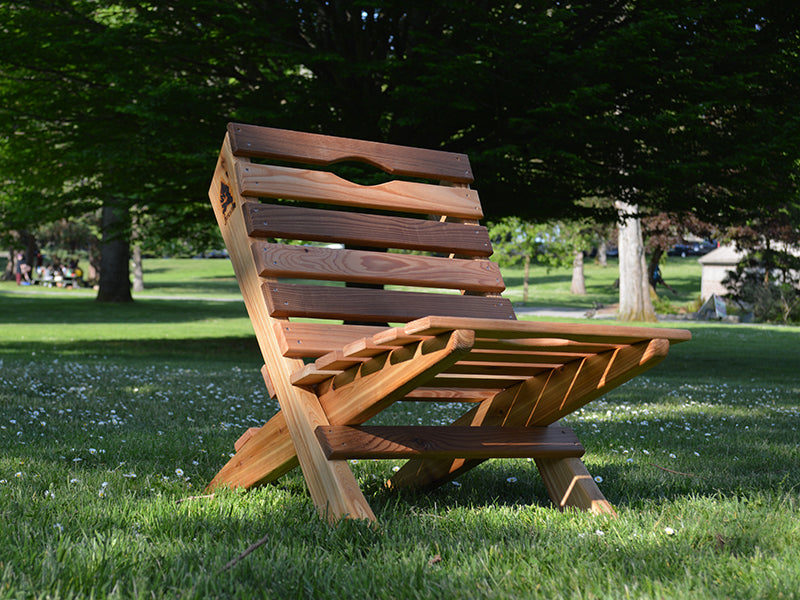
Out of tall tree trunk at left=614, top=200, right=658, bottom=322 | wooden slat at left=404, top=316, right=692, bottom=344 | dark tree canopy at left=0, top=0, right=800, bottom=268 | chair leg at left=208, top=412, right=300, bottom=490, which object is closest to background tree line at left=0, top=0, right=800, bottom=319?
dark tree canopy at left=0, top=0, right=800, bottom=268

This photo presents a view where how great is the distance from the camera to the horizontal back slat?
3.49m

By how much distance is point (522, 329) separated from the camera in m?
2.34

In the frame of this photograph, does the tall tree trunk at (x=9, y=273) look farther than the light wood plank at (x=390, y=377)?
Yes

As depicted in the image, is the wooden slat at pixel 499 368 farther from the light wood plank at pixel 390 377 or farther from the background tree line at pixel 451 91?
the background tree line at pixel 451 91

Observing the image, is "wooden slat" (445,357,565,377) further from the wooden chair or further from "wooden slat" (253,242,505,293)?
"wooden slat" (253,242,505,293)

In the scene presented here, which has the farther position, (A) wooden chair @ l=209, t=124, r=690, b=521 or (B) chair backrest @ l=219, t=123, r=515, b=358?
(B) chair backrest @ l=219, t=123, r=515, b=358

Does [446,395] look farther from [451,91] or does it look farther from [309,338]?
[451,91]

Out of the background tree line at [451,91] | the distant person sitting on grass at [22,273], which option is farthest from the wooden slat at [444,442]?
the distant person sitting on grass at [22,273]

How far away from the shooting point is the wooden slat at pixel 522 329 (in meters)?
2.23

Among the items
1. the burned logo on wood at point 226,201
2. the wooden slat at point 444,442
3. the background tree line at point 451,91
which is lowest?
the wooden slat at point 444,442

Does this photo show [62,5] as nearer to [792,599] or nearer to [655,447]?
[655,447]

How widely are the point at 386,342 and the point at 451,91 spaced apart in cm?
885

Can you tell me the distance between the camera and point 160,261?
234 ft

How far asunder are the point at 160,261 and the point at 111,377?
6507cm
